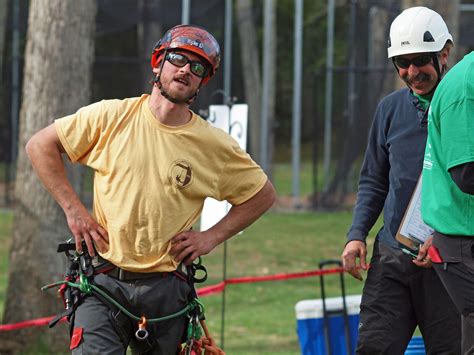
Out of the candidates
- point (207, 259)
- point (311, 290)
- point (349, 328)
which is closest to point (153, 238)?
point (349, 328)

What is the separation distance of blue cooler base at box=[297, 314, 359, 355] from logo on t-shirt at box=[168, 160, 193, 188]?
8.01 feet

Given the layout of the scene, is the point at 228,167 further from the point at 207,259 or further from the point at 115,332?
the point at 207,259

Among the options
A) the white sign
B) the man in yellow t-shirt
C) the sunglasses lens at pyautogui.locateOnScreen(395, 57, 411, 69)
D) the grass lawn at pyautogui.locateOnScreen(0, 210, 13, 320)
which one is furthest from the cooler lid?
the grass lawn at pyautogui.locateOnScreen(0, 210, 13, 320)

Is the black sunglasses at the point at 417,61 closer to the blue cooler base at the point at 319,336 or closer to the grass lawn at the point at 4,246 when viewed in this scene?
the blue cooler base at the point at 319,336

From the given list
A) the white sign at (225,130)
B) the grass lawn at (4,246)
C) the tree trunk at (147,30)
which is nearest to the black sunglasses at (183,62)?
the white sign at (225,130)

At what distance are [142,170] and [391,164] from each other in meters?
1.41

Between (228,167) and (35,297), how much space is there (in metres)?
4.72

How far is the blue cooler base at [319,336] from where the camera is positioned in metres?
7.72

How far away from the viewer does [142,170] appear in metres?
5.46

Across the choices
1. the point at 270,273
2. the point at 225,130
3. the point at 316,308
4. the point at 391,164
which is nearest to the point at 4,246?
the point at 270,273

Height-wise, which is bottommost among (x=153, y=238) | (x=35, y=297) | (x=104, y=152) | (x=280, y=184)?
(x=280, y=184)

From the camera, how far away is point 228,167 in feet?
18.7

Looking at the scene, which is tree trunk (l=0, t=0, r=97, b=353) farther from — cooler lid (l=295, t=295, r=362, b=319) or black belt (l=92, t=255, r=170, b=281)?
black belt (l=92, t=255, r=170, b=281)

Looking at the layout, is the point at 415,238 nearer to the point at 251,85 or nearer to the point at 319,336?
the point at 319,336
